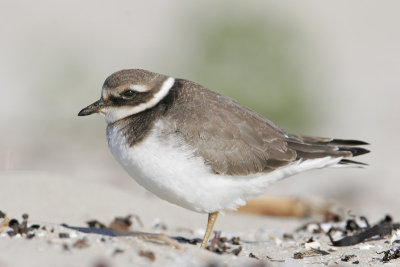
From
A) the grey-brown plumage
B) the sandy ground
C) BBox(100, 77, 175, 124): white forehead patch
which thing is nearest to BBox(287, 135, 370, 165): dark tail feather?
the grey-brown plumage

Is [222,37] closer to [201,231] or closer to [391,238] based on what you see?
[201,231]

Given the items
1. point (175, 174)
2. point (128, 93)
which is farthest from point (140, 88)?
point (175, 174)

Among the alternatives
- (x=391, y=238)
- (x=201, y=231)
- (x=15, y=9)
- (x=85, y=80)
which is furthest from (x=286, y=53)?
(x=15, y=9)

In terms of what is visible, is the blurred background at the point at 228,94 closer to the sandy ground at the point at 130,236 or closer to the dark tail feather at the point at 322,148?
the sandy ground at the point at 130,236

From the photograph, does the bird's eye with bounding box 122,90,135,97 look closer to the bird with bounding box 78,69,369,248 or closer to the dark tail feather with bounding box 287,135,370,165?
the bird with bounding box 78,69,369,248

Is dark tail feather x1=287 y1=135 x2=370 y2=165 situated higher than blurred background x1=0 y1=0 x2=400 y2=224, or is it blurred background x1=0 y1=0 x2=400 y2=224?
blurred background x1=0 y1=0 x2=400 y2=224

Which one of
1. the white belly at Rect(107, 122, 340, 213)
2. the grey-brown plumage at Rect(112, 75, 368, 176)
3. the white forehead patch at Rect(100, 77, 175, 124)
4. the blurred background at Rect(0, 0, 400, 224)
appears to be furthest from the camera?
the blurred background at Rect(0, 0, 400, 224)

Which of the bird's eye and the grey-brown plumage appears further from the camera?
the bird's eye

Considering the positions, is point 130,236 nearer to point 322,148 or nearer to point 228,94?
point 322,148
